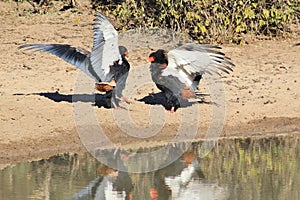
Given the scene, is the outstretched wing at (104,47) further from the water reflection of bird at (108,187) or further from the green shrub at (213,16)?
the green shrub at (213,16)

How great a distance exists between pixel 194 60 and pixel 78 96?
5.74 ft

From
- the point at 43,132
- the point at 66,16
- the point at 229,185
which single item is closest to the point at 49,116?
the point at 43,132

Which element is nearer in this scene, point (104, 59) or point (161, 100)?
point (104, 59)

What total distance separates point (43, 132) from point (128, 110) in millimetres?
1340

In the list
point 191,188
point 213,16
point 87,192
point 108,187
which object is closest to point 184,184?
point 191,188

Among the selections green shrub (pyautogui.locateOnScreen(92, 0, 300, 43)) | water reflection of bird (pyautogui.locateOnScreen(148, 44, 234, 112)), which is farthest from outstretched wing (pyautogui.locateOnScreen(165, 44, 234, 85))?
green shrub (pyautogui.locateOnScreen(92, 0, 300, 43))

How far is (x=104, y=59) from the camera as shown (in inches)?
359

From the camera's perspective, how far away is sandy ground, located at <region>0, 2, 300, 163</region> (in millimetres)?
8594

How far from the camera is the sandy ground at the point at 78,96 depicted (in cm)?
859

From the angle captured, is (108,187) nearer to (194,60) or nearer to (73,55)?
(194,60)

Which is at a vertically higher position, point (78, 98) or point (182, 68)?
point (182, 68)

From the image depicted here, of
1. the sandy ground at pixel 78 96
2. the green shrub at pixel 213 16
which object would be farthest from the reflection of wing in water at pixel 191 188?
the green shrub at pixel 213 16

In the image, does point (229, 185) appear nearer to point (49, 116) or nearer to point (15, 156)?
point (15, 156)

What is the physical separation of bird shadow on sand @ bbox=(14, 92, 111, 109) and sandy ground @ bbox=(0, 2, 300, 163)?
0.05ft
